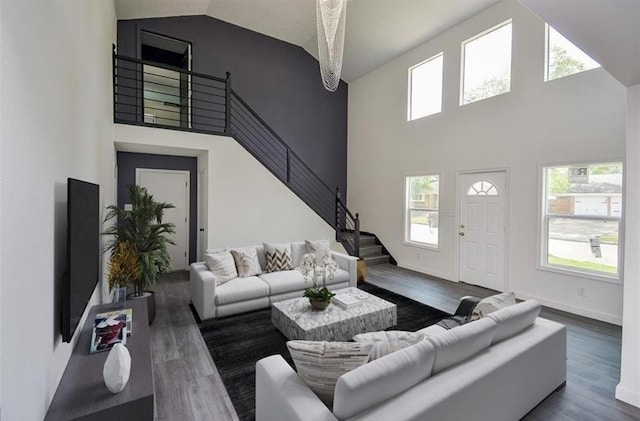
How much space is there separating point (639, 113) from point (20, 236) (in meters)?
3.72

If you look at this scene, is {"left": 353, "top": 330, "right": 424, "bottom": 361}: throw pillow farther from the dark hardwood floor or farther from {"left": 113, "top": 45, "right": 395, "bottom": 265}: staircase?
{"left": 113, "top": 45, "right": 395, "bottom": 265}: staircase

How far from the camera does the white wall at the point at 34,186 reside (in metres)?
0.93

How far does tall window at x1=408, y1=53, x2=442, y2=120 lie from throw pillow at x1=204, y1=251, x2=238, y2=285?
190 inches

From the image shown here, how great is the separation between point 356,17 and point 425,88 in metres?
1.96

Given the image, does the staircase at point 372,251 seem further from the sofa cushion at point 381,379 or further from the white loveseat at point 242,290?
the sofa cushion at point 381,379

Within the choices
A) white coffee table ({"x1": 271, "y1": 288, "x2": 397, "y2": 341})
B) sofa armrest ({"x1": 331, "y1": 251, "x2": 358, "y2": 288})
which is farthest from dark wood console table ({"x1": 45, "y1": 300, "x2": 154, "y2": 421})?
sofa armrest ({"x1": 331, "y1": 251, "x2": 358, "y2": 288})

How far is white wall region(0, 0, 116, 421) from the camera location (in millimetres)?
927

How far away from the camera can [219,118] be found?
6.30 metres

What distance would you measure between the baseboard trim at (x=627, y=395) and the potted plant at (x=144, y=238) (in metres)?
4.32

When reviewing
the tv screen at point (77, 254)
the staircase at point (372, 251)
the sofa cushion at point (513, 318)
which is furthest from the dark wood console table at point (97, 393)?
the staircase at point (372, 251)

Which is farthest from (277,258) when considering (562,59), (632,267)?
(562,59)

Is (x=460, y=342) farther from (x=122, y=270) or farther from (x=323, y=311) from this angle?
(x=122, y=270)

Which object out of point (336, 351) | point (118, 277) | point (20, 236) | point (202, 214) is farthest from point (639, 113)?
point (202, 214)

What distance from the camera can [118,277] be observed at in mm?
2885
